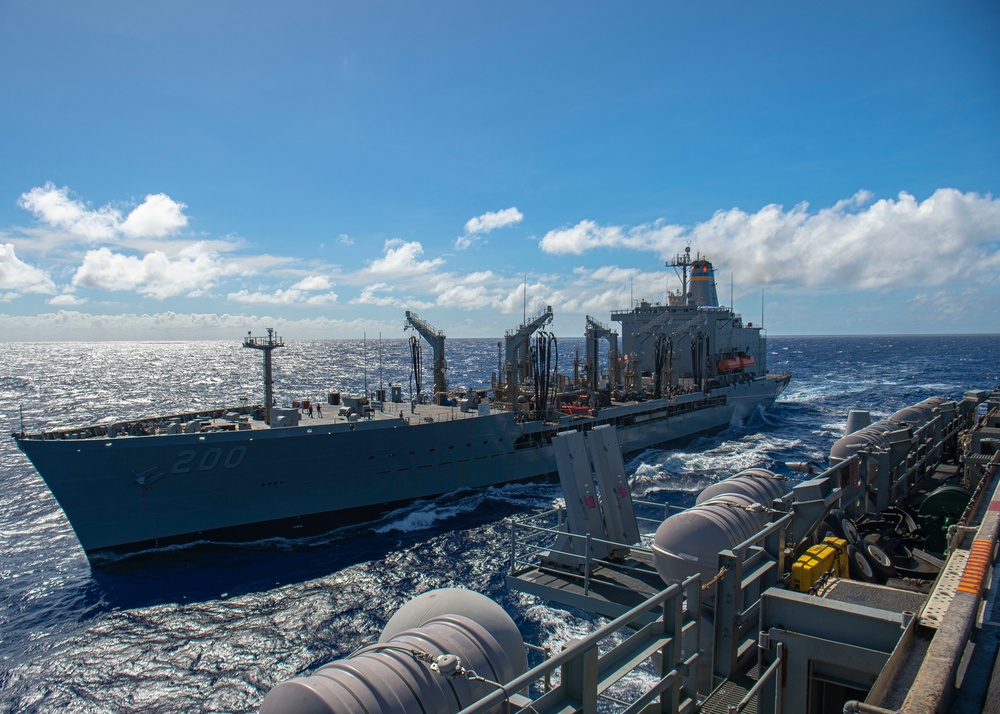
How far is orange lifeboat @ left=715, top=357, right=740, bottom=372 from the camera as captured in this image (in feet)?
166

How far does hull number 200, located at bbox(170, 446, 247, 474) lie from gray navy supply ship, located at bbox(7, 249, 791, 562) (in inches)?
1.5

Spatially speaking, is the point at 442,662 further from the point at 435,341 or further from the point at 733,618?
the point at 435,341

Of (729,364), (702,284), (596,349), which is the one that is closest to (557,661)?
(596,349)

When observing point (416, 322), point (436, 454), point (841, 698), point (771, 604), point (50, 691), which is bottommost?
point (50, 691)

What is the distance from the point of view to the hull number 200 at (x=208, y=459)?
855 inches

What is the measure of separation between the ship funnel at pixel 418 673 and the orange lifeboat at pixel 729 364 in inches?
1914

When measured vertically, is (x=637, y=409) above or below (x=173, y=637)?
above

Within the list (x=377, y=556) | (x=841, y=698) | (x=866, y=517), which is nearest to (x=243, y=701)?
(x=377, y=556)

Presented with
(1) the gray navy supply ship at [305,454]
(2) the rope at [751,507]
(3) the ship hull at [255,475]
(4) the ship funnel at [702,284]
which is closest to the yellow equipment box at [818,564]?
(2) the rope at [751,507]

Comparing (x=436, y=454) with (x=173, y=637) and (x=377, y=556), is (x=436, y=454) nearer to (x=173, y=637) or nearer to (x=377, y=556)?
(x=377, y=556)

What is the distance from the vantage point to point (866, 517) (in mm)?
11477

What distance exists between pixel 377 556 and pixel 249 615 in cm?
517

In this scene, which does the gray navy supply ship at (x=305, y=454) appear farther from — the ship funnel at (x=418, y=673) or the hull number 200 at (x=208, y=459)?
the ship funnel at (x=418, y=673)

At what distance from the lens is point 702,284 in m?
54.5
